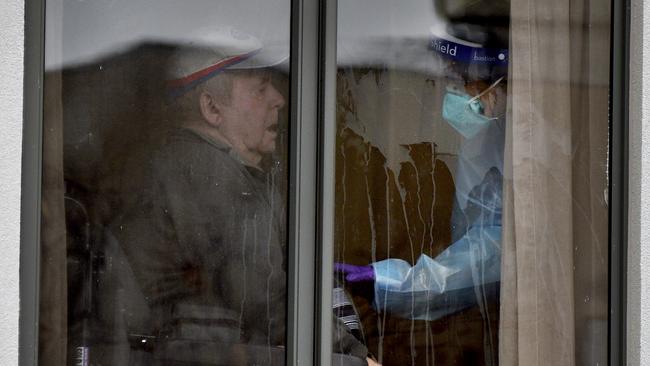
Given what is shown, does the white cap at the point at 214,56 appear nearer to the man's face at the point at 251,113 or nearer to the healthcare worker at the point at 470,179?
the man's face at the point at 251,113

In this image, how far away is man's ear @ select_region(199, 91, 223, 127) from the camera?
2.70m

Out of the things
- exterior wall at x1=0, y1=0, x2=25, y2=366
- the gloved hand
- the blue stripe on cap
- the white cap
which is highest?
the blue stripe on cap

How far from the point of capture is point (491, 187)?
9.78 ft

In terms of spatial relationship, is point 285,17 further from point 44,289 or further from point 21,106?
point 44,289

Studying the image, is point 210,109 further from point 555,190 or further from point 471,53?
point 555,190

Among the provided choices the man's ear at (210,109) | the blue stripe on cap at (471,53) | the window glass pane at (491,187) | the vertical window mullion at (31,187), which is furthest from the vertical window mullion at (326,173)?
the vertical window mullion at (31,187)

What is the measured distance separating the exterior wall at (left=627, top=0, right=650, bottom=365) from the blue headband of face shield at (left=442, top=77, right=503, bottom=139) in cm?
47

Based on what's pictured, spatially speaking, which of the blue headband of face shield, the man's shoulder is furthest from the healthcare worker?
the man's shoulder

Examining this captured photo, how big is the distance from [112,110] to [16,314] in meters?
0.68

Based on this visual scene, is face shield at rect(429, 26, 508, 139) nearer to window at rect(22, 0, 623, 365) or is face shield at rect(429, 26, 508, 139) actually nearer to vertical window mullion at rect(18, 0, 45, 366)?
window at rect(22, 0, 623, 365)

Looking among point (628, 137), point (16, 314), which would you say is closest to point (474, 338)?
point (628, 137)

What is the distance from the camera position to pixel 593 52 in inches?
118

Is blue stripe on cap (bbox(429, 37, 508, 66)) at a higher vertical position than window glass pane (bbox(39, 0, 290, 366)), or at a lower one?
higher

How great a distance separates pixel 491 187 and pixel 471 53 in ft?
1.57
